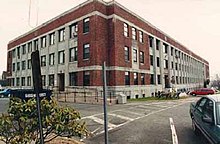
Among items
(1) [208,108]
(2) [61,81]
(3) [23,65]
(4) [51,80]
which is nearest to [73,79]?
(2) [61,81]

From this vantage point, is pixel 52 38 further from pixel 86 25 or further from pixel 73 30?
pixel 86 25

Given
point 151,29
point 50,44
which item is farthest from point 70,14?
point 151,29

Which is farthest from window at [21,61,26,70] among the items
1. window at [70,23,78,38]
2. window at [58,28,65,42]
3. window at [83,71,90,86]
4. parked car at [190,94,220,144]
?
parked car at [190,94,220,144]

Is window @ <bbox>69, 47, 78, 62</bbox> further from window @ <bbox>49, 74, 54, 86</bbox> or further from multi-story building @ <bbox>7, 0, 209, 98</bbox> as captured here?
window @ <bbox>49, 74, 54, 86</bbox>

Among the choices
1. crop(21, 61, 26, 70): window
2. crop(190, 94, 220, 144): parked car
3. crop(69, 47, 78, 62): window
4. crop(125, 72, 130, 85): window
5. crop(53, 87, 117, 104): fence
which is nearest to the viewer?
crop(190, 94, 220, 144): parked car

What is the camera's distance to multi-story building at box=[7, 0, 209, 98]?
28.2m

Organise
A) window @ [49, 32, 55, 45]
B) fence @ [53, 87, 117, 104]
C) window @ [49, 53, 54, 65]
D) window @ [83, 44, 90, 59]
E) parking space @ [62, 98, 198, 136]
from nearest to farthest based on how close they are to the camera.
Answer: parking space @ [62, 98, 198, 136] → fence @ [53, 87, 117, 104] → window @ [83, 44, 90, 59] → window @ [49, 53, 54, 65] → window @ [49, 32, 55, 45]

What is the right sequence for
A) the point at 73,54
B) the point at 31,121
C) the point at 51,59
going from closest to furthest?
1. the point at 31,121
2. the point at 73,54
3. the point at 51,59

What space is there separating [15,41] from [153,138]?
4894cm

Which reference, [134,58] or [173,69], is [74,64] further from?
[173,69]

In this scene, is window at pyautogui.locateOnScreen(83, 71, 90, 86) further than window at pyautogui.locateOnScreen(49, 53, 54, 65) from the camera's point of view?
No

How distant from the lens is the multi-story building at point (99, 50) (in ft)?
92.5

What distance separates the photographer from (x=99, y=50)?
27.8m

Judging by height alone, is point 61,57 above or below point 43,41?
below
